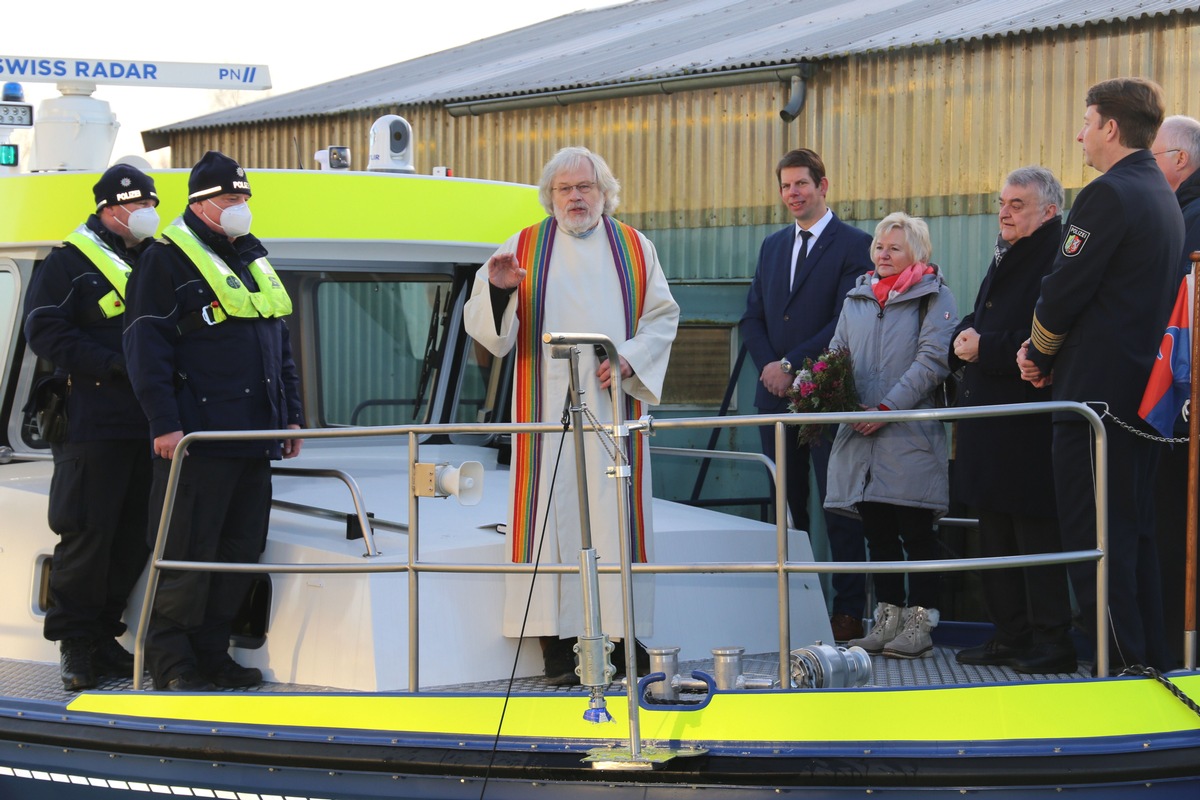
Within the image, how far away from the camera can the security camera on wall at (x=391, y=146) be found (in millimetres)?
5730

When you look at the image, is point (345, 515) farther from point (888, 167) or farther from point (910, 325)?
point (888, 167)

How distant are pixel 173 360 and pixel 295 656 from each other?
0.98 m

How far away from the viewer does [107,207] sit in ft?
15.8

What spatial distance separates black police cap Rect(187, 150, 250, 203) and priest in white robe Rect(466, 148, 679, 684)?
2.85ft

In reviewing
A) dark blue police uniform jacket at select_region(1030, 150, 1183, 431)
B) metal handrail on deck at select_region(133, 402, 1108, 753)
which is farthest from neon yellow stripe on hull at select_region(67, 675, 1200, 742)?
dark blue police uniform jacket at select_region(1030, 150, 1183, 431)

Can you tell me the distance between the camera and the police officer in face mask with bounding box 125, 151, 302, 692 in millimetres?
4238

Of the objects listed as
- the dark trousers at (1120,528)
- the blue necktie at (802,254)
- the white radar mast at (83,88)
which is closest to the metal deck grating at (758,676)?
the dark trousers at (1120,528)

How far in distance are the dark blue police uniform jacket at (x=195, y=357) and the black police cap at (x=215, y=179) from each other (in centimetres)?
9

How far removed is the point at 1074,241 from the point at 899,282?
38.3 inches

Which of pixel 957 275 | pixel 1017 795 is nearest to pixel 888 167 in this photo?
pixel 957 275

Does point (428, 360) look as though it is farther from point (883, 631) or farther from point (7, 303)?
point (883, 631)

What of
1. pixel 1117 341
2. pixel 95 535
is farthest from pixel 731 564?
pixel 95 535

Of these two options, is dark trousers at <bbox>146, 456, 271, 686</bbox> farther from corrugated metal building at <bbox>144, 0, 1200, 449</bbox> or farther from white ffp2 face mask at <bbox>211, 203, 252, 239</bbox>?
corrugated metal building at <bbox>144, 0, 1200, 449</bbox>

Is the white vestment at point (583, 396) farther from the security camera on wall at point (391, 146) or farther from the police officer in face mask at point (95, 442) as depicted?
the security camera on wall at point (391, 146)
